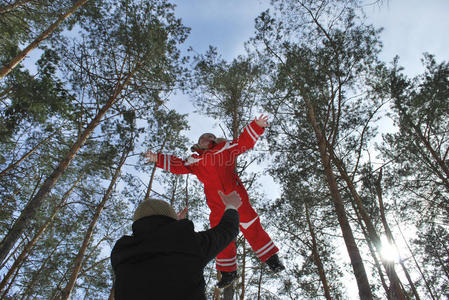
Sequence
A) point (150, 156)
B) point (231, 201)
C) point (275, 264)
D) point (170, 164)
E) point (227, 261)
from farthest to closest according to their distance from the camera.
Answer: point (170, 164)
point (150, 156)
point (227, 261)
point (275, 264)
point (231, 201)

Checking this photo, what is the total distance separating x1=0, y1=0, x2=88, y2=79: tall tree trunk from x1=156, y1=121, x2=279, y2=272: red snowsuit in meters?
4.41

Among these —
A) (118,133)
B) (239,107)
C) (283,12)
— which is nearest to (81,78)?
(118,133)

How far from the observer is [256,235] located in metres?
3.53

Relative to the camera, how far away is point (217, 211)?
374 cm

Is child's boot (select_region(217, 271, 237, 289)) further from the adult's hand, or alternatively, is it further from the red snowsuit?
the adult's hand

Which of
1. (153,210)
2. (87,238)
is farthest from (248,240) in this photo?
(87,238)

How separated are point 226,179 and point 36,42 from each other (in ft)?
18.7

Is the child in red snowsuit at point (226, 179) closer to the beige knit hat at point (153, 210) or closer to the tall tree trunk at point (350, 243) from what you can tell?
the tall tree trunk at point (350, 243)

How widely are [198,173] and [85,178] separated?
21.5 feet

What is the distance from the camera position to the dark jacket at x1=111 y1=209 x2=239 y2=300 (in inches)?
50.7

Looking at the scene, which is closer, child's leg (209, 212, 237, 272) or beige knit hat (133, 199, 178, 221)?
beige knit hat (133, 199, 178, 221)

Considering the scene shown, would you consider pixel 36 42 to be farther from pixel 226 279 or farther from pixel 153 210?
pixel 226 279

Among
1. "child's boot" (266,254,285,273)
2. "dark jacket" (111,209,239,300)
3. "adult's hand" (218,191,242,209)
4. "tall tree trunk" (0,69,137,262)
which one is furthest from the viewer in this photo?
"tall tree trunk" (0,69,137,262)

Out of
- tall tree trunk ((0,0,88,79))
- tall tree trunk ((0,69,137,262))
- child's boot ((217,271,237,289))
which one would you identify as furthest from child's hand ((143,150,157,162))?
tall tree trunk ((0,0,88,79))
